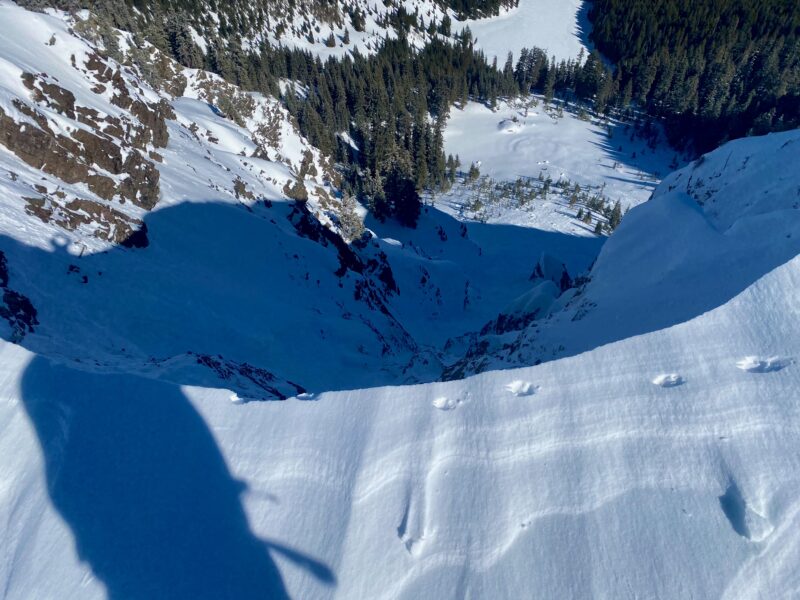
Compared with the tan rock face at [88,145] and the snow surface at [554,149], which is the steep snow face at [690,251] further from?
the snow surface at [554,149]

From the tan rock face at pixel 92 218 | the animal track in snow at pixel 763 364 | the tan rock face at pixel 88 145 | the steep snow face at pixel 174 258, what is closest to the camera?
the animal track in snow at pixel 763 364

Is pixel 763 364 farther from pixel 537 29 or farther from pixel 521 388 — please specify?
pixel 537 29

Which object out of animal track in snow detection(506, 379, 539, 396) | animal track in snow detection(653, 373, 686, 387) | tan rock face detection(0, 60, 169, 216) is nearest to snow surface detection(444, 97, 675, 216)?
tan rock face detection(0, 60, 169, 216)

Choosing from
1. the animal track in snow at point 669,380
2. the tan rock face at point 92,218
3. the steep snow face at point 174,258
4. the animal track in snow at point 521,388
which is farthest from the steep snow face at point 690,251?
the tan rock face at point 92,218

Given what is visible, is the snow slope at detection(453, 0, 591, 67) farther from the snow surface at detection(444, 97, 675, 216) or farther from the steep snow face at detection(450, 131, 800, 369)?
the steep snow face at detection(450, 131, 800, 369)

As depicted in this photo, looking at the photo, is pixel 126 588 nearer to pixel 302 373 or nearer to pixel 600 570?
pixel 600 570

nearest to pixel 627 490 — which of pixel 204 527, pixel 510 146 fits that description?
pixel 204 527
